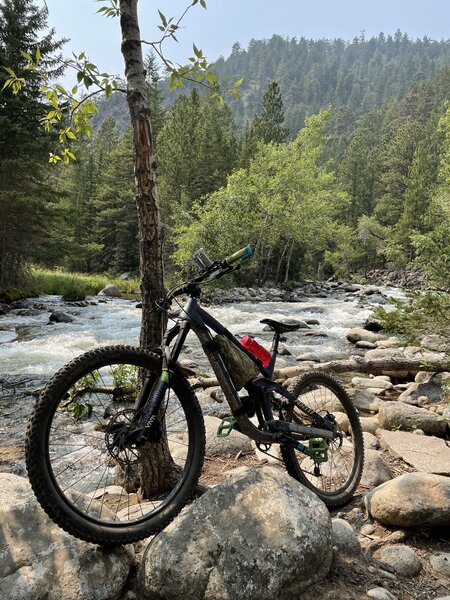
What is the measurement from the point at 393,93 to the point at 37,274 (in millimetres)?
181796

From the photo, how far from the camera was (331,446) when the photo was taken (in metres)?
3.68

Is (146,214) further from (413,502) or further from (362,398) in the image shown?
(362,398)

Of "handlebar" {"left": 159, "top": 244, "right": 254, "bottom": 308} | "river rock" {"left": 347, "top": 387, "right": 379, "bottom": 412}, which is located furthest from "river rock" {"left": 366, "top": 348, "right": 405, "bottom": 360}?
"handlebar" {"left": 159, "top": 244, "right": 254, "bottom": 308}

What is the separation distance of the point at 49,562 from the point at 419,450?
3.89m

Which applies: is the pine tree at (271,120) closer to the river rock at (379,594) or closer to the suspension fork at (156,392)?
the suspension fork at (156,392)

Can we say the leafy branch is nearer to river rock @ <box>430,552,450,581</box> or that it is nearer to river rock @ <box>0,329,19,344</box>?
river rock @ <box>430,552,450,581</box>

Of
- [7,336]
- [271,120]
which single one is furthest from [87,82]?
[271,120]

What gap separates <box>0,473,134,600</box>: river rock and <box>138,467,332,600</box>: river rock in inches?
7.0

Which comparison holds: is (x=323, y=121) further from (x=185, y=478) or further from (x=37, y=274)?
(x=185, y=478)

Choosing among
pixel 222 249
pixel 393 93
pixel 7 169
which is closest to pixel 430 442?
pixel 7 169

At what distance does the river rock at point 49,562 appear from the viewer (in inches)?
80.5

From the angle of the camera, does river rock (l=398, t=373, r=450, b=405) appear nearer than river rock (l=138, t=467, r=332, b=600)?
No

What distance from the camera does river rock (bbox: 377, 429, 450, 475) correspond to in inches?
165

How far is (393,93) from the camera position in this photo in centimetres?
16625
